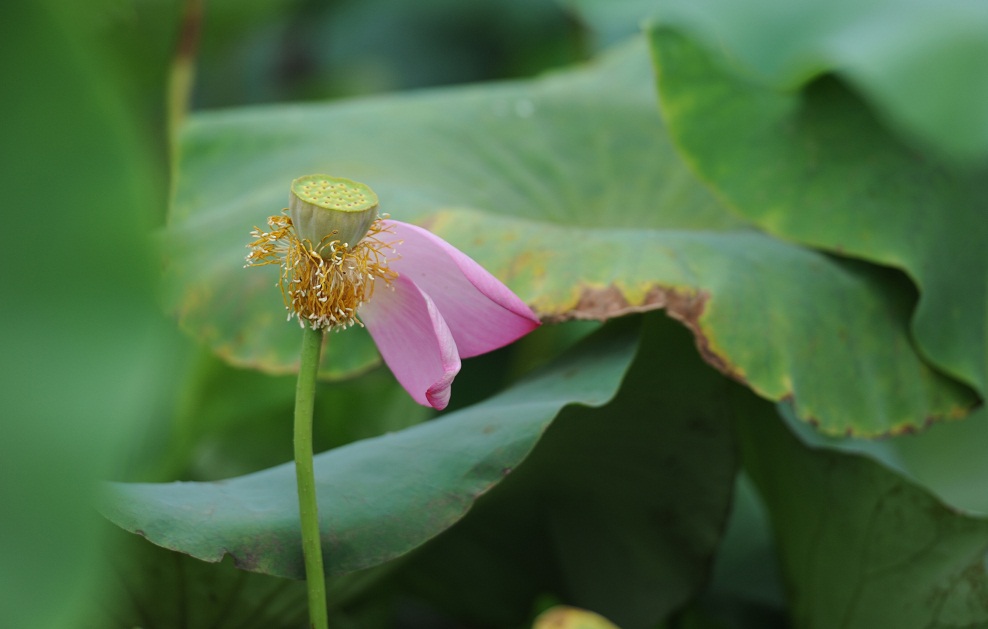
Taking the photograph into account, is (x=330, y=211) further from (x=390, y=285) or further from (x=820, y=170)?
(x=820, y=170)

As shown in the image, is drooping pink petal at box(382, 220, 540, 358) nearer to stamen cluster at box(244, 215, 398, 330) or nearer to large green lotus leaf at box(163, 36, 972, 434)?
stamen cluster at box(244, 215, 398, 330)

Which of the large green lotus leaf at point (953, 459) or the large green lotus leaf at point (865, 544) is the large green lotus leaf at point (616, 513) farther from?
the large green lotus leaf at point (953, 459)

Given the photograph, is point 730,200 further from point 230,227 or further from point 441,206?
point 230,227

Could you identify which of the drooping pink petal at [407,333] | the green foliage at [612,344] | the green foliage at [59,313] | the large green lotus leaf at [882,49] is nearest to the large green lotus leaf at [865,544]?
the green foliage at [612,344]

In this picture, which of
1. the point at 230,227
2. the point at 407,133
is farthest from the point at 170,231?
the point at 407,133

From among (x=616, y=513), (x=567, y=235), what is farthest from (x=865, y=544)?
(x=567, y=235)
